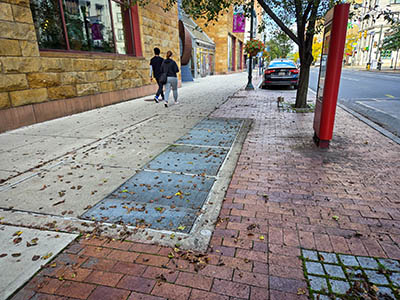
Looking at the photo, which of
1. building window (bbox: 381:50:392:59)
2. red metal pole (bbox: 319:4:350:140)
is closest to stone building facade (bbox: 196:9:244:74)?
red metal pole (bbox: 319:4:350:140)

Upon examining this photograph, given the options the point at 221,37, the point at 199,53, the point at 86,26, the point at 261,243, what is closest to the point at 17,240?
the point at 261,243

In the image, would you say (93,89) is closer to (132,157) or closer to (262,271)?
(132,157)

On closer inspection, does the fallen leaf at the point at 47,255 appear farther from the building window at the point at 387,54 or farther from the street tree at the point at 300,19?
the building window at the point at 387,54

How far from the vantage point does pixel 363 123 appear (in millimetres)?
7496

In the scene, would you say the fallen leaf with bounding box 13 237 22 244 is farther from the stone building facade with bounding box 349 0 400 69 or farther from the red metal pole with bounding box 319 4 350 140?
the stone building facade with bounding box 349 0 400 69

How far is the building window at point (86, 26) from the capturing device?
7875 millimetres

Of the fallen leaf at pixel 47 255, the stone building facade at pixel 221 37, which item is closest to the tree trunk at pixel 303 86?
the fallen leaf at pixel 47 255

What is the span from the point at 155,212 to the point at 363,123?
22.3ft

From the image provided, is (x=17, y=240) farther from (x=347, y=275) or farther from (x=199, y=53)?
(x=199, y=53)

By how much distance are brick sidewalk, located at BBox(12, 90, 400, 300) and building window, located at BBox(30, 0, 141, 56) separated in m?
7.21

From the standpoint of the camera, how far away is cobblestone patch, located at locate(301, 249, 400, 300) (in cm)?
203

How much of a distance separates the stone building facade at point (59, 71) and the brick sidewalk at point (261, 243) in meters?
5.96

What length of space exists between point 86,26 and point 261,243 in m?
9.93

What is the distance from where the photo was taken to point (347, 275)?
86.5 inches
